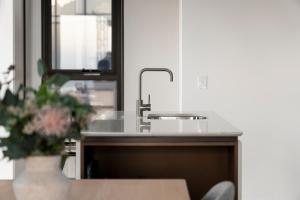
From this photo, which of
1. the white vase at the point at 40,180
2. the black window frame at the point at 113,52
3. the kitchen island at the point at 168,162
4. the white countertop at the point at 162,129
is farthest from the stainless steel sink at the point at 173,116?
the white vase at the point at 40,180

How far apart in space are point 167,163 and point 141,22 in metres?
2.46

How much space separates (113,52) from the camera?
5.02 meters

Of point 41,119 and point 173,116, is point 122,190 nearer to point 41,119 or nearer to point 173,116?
point 41,119

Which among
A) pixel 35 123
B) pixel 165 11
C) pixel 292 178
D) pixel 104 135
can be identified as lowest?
pixel 292 178

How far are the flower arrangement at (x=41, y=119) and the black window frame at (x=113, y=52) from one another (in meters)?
3.66

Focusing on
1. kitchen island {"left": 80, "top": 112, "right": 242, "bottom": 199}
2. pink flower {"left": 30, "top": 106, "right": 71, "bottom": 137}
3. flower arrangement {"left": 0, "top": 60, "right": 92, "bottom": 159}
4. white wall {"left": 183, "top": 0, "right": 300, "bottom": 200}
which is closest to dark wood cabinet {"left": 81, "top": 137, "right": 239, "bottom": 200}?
kitchen island {"left": 80, "top": 112, "right": 242, "bottom": 199}

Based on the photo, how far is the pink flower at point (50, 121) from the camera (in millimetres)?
1191

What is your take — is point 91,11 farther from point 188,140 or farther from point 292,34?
point 188,140

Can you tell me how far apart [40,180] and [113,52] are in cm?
372

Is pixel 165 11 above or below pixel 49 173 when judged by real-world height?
above

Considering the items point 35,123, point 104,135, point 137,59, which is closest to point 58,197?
point 35,123

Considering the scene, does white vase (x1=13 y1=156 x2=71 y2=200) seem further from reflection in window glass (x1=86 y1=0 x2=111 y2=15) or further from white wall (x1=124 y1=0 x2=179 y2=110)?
reflection in window glass (x1=86 y1=0 x2=111 y2=15)

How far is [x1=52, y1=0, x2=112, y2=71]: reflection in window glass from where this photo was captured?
5.02 metres

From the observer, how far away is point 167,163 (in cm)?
273
